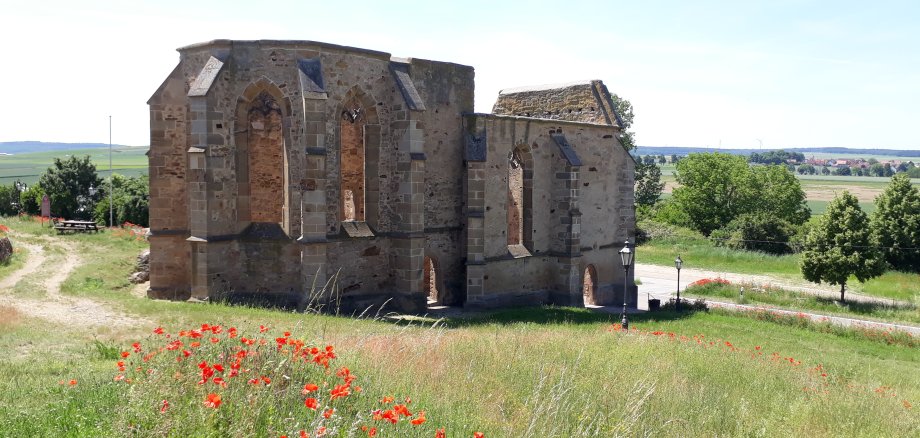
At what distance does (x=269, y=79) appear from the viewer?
59.8 feet

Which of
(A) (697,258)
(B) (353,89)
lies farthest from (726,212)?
(B) (353,89)

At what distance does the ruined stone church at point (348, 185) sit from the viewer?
711 inches

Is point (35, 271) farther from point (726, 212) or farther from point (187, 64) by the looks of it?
point (726, 212)

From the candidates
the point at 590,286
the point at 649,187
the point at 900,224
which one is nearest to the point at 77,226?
the point at 590,286

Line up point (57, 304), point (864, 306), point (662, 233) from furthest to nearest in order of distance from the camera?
point (662, 233) → point (864, 306) → point (57, 304)

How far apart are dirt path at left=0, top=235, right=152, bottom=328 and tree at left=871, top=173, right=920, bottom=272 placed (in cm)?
4148

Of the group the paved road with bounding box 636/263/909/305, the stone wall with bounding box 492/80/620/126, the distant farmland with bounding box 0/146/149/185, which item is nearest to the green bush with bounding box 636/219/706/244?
the paved road with bounding box 636/263/909/305

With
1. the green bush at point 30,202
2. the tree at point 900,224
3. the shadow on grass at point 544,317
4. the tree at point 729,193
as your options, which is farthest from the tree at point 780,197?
the green bush at point 30,202

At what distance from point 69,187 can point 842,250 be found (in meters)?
42.3

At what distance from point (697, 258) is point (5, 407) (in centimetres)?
4798

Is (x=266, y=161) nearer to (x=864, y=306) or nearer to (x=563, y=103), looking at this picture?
(x=563, y=103)

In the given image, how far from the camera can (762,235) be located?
170 ft

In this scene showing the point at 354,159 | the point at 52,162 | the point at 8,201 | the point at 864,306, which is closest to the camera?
the point at 354,159

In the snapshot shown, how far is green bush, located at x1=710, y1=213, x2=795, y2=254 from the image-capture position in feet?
169
